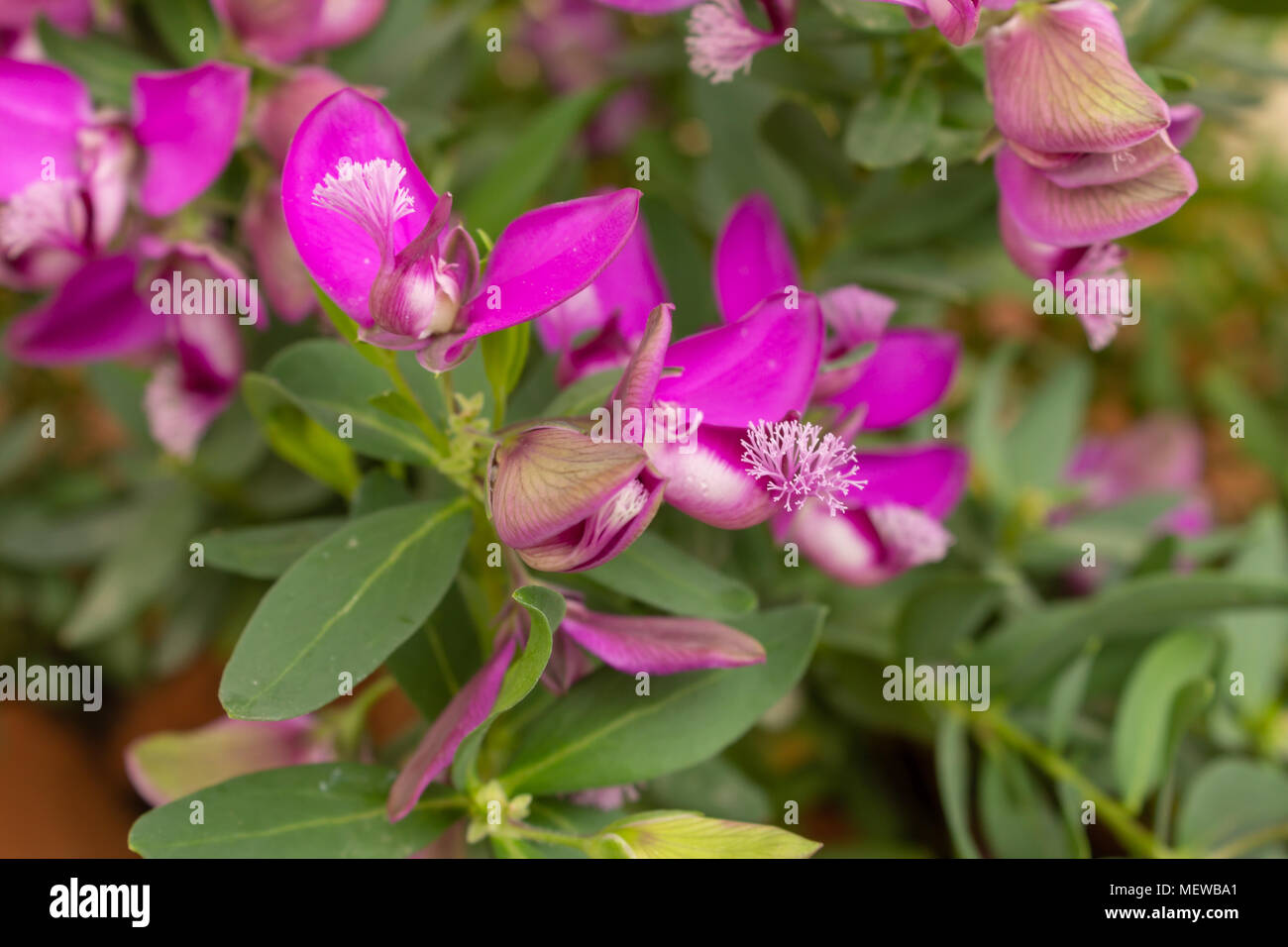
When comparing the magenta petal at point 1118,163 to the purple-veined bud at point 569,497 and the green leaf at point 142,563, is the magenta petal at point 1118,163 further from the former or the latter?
the green leaf at point 142,563

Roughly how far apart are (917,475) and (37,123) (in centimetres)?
49

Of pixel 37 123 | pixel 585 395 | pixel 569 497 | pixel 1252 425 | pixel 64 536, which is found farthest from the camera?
pixel 1252 425

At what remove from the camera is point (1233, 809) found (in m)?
0.63

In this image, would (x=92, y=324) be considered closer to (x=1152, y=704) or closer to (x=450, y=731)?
(x=450, y=731)

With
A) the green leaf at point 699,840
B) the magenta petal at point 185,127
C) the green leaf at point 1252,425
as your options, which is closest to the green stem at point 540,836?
the green leaf at point 699,840

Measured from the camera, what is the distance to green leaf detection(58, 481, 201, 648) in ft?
2.37

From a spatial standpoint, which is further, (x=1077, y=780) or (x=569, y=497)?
(x=1077, y=780)

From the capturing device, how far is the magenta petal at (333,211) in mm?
391

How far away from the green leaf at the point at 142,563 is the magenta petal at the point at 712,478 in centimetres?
47

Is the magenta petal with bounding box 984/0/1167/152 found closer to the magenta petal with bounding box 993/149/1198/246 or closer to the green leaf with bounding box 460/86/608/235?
the magenta petal with bounding box 993/149/1198/246

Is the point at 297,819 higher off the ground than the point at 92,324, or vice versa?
the point at 92,324

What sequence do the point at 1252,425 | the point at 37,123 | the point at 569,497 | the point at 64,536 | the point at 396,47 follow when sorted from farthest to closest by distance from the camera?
the point at 1252,425 → the point at 64,536 → the point at 396,47 → the point at 37,123 → the point at 569,497

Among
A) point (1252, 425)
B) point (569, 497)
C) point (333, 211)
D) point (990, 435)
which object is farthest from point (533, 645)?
point (1252, 425)

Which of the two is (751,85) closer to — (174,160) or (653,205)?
(653,205)
